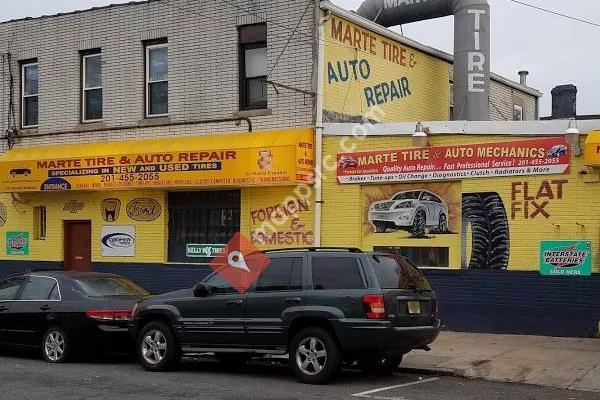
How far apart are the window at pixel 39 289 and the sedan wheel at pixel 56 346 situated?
541 millimetres

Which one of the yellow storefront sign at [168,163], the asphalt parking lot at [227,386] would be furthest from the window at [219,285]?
the yellow storefront sign at [168,163]

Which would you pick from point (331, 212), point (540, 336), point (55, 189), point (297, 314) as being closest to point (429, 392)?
point (297, 314)

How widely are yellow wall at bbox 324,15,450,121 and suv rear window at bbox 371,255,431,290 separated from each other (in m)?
6.38

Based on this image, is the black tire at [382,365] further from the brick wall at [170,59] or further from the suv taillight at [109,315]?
the brick wall at [170,59]

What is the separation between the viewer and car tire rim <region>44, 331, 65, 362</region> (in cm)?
1260

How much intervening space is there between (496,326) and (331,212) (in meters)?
3.79

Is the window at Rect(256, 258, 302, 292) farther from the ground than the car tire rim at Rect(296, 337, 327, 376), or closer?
farther from the ground

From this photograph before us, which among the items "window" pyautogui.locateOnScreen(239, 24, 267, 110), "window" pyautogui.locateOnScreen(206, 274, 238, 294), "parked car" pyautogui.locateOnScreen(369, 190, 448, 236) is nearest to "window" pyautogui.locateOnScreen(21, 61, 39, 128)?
"window" pyautogui.locateOnScreen(239, 24, 267, 110)

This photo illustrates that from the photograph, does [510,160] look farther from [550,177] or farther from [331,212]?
[331,212]

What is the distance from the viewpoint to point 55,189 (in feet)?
62.4

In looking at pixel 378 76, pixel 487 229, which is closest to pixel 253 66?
pixel 378 76

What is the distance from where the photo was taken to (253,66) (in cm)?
1764

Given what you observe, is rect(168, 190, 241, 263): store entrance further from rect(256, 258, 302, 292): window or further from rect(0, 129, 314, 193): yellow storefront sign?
rect(256, 258, 302, 292): window

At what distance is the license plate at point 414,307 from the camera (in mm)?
10484
